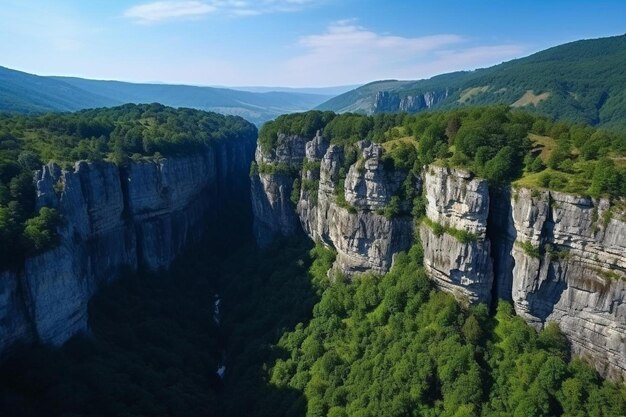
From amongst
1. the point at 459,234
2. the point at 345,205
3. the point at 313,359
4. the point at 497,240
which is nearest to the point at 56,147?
the point at 345,205

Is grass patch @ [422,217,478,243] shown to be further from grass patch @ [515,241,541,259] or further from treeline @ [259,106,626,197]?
treeline @ [259,106,626,197]

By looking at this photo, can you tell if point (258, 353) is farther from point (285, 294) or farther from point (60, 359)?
point (60, 359)

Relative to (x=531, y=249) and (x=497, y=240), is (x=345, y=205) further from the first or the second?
(x=531, y=249)

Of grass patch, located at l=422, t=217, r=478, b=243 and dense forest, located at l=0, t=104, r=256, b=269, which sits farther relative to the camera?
grass patch, located at l=422, t=217, r=478, b=243

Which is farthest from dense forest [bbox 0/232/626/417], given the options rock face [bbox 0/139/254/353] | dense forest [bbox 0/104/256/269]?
dense forest [bbox 0/104/256/269]

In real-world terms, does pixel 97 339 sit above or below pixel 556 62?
below

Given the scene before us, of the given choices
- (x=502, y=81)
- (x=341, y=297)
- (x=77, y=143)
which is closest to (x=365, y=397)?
(x=341, y=297)
